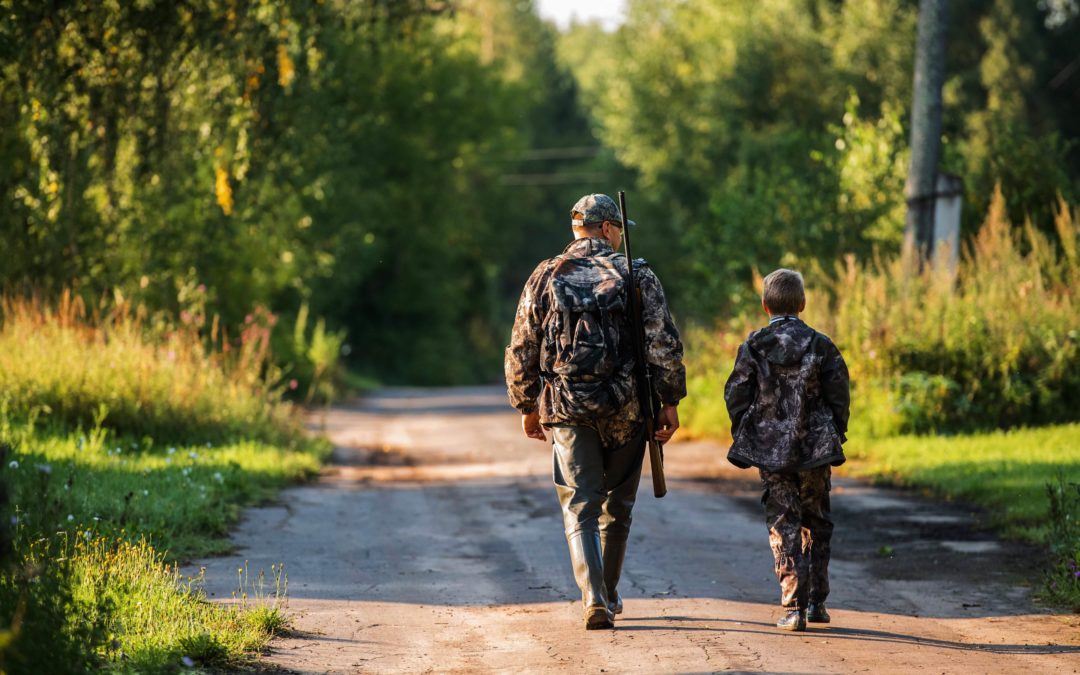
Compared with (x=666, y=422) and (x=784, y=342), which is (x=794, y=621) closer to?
(x=666, y=422)

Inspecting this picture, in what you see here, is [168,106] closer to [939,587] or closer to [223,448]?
[223,448]

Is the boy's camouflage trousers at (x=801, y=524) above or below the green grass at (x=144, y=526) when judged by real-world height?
above

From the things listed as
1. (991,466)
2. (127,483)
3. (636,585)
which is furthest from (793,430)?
(991,466)

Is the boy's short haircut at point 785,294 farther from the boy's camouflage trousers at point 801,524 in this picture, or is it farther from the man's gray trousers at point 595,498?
the man's gray trousers at point 595,498

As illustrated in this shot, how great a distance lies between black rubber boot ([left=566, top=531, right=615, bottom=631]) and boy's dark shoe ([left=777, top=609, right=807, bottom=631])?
85 centimetres

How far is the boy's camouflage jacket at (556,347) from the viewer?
276 inches

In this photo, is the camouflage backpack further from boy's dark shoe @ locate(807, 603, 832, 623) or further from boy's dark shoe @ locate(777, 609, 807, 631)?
boy's dark shoe @ locate(807, 603, 832, 623)

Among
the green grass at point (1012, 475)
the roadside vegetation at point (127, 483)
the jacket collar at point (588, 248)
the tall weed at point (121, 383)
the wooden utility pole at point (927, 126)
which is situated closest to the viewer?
the roadside vegetation at point (127, 483)

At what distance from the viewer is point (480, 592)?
825cm

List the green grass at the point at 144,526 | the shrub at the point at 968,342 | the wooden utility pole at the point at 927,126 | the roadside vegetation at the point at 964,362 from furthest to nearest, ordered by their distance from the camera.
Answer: the wooden utility pole at the point at 927,126 → the shrub at the point at 968,342 → the roadside vegetation at the point at 964,362 → the green grass at the point at 144,526

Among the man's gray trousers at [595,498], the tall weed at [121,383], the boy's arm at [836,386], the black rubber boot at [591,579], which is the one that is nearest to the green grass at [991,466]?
the boy's arm at [836,386]

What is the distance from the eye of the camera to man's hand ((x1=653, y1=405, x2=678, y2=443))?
7.09m

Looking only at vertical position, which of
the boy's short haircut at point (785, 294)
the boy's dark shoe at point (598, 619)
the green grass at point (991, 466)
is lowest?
the green grass at point (991, 466)

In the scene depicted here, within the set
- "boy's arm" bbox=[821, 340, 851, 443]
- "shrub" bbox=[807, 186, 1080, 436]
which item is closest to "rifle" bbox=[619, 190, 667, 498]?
"boy's arm" bbox=[821, 340, 851, 443]
